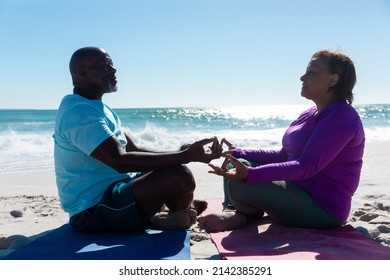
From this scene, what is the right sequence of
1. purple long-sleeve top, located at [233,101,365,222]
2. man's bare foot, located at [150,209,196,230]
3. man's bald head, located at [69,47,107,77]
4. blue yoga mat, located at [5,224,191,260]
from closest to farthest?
blue yoga mat, located at [5,224,191,260] → purple long-sleeve top, located at [233,101,365,222] → man's bald head, located at [69,47,107,77] → man's bare foot, located at [150,209,196,230]

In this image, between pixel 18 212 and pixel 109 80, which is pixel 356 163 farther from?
pixel 18 212

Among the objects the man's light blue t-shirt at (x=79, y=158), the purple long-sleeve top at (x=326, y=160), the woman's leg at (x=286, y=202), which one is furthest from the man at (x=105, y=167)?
the purple long-sleeve top at (x=326, y=160)

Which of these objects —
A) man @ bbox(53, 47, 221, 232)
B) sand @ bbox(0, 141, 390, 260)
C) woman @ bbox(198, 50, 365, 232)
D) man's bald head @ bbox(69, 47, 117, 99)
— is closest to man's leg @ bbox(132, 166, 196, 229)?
man @ bbox(53, 47, 221, 232)

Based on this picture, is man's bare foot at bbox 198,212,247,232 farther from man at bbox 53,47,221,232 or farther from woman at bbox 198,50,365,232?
man at bbox 53,47,221,232

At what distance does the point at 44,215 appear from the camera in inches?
181

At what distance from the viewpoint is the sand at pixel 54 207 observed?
11.5ft

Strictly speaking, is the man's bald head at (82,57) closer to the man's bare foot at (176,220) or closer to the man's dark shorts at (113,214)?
the man's dark shorts at (113,214)

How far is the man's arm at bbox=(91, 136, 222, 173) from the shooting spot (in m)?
3.10

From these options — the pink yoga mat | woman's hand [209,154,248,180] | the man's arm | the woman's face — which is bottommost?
the pink yoga mat

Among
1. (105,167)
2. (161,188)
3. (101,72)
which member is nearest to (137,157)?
(161,188)

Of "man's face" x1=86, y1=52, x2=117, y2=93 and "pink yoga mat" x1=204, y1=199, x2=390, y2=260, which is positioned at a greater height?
"man's face" x1=86, y1=52, x2=117, y2=93

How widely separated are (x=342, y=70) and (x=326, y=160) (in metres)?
0.78

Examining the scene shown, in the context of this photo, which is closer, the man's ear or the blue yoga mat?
the blue yoga mat

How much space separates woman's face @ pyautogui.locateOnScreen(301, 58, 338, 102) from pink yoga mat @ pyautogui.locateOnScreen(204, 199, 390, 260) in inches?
43.9
